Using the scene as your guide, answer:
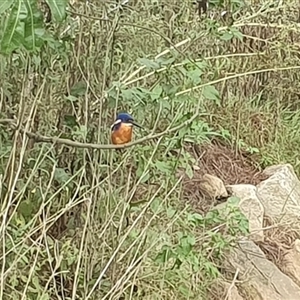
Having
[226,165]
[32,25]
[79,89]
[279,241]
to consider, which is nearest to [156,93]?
[79,89]

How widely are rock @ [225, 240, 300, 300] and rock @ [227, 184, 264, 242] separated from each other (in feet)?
0.87

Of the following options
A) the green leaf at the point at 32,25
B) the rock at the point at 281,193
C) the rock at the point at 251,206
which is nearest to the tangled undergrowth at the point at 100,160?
the green leaf at the point at 32,25

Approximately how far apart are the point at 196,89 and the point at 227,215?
0.51 m

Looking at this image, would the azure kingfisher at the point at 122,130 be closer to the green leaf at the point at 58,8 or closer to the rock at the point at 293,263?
the green leaf at the point at 58,8

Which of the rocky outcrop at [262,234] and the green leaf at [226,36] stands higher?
the green leaf at [226,36]

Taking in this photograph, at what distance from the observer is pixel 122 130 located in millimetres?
2543

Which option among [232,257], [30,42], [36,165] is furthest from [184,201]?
[30,42]

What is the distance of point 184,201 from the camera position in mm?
3910

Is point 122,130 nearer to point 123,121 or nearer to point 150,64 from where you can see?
point 123,121

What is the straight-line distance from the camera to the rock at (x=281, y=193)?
4285 millimetres

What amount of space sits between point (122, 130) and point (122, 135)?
0.7 inches

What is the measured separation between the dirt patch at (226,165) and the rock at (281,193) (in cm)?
17

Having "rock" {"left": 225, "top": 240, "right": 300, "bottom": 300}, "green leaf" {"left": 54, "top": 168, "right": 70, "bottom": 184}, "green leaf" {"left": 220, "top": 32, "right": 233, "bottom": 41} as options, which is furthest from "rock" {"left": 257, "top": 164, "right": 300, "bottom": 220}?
"green leaf" {"left": 54, "top": 168, "right": 70, "bottom": 184}

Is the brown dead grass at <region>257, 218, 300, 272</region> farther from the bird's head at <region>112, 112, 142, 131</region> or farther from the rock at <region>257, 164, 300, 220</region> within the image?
the bird's head at <region>112, 112, 142, 131</region>
